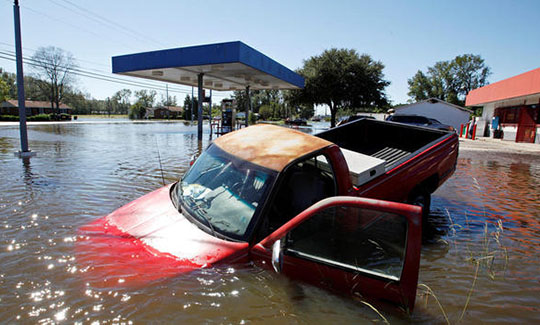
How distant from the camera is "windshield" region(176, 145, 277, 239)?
2.75 meters

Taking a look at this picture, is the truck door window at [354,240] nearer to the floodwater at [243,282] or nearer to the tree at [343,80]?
the floodwater at [243,282]

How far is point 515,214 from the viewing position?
5.72 metres

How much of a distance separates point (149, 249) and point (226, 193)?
83 centimetres

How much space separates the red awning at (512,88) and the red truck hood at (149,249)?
977 inches

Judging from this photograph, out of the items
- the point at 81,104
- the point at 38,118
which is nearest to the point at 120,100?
the point at 81,104

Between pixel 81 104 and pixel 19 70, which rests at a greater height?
pixel 81 104

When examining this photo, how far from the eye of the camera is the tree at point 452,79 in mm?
75500

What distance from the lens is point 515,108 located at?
86.6 ft

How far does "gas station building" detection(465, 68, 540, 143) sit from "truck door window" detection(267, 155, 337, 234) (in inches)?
923

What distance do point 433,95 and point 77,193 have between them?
8530 centimetres

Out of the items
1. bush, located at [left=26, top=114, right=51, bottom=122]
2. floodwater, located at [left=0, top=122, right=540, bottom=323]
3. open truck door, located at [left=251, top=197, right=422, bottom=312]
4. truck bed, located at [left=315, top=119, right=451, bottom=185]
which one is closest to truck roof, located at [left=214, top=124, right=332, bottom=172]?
open truck door, located at [left=251, top=197, right=422, bottom=312]

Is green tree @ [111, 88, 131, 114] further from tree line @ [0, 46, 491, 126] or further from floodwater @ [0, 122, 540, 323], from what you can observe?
floodwater @ [0, 122, 540, 323]

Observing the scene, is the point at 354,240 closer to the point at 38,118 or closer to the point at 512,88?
the point at 512,88

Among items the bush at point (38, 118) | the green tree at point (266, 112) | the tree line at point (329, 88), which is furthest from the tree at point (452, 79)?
the bush at point (38, 118)
